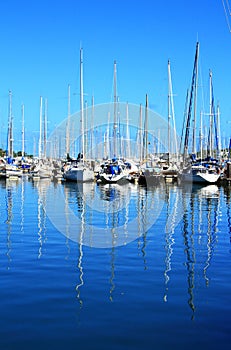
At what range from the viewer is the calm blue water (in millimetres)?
8984

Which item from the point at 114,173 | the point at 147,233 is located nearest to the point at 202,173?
the point at 114,173

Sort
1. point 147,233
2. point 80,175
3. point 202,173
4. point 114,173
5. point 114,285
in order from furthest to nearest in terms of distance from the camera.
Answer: point 114,173 → point 80,175 → point 202,173 → point 147,233 → point 114,285

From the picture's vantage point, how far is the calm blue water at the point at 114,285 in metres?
8.98

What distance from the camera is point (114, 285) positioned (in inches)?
480

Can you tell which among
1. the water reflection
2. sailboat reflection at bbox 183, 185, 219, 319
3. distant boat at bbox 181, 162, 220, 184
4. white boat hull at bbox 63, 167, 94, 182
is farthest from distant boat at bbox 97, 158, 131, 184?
sailboat reflection at bbox 183, 185, 219, 319

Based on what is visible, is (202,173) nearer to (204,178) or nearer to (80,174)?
(204,178)

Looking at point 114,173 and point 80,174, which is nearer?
point 80,174

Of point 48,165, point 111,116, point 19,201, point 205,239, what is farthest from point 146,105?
point 205,239

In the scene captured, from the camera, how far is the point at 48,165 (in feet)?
280

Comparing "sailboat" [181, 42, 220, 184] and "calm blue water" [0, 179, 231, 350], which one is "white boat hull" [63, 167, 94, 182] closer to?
"sailboat" [181, 42, 220, 184]

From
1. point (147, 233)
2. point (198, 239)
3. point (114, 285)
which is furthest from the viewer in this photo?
point (147, 233)

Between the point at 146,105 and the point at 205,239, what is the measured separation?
6180 cm

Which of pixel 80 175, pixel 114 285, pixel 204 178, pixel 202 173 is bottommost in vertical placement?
pixel 114 285

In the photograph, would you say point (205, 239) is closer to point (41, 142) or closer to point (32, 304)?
point (32, 304)
